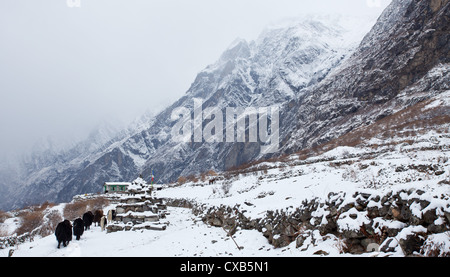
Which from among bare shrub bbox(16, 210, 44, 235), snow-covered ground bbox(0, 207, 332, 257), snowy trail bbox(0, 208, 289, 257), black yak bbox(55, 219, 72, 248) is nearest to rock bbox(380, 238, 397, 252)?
snow-covered ground bbox(0, 207, 332, 257)

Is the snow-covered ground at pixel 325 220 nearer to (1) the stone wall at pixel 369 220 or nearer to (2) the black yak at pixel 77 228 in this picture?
(1) the stone wall at pixel 369 220

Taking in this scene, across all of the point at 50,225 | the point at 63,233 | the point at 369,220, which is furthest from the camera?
the point at 50,225

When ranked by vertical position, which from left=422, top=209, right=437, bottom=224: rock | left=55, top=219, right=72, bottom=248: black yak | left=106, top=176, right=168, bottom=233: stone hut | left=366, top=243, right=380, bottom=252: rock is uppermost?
left=422, top=209, right=437, bottom=224: rock

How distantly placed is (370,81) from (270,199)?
99.6m

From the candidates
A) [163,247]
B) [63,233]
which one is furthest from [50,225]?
[163,247]

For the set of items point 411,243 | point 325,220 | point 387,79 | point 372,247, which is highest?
point 387,79

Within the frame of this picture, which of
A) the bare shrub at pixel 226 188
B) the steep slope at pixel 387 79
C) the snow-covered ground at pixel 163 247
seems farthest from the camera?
the steep slope at pixel 387 79

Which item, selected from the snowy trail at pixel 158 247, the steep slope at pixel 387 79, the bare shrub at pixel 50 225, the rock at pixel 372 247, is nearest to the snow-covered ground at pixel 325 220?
the snowy trail at pixel 158 247

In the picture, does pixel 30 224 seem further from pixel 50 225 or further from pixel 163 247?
pixel 163 247

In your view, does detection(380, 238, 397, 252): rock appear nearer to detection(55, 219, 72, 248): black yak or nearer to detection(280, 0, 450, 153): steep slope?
detection(55, 219, 72, 248): black yak

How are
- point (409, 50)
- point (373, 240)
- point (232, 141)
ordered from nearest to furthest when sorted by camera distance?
point (373, 240) < point (409, 50) < point (232, 141)

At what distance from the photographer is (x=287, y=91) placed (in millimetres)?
198375

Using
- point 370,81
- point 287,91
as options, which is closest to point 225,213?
point 370,81
